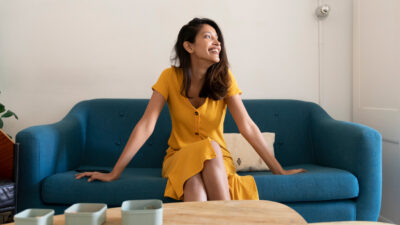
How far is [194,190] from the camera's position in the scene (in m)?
1.56

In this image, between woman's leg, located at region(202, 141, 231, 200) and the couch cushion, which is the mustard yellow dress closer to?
the couch cushion

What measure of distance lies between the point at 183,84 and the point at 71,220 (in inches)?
48.0

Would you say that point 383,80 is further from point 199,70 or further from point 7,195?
point 7,195

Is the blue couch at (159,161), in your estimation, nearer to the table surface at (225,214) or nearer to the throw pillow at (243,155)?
the throw pillow at (243,155)

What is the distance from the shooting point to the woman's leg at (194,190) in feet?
5.08

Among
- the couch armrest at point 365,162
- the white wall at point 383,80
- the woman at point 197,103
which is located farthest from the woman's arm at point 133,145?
the white wall at point 383,80

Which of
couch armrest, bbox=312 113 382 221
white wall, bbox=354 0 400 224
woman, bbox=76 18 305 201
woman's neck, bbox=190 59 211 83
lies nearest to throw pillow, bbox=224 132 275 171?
woman, bbox=76 18 305 201

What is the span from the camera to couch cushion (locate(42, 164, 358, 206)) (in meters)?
1.86

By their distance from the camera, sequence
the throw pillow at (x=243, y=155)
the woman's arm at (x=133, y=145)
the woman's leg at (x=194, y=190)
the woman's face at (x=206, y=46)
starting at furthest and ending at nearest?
1. the throw pillow at (x=243, y=155)
2. the woman's face at (x=206, y=46)
3. the woman's arm at (x=133, y=145)
4. the woman's leg at (x=194, y=190)

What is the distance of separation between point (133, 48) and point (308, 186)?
169 cm

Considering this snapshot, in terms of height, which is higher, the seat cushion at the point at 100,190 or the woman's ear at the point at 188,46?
the woman's ear at the point at 188,46

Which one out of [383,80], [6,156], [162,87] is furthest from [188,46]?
[383,80]

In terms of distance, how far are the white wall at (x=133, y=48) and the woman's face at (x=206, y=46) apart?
900mm

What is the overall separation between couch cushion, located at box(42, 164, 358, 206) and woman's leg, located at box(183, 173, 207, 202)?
0.26 m
